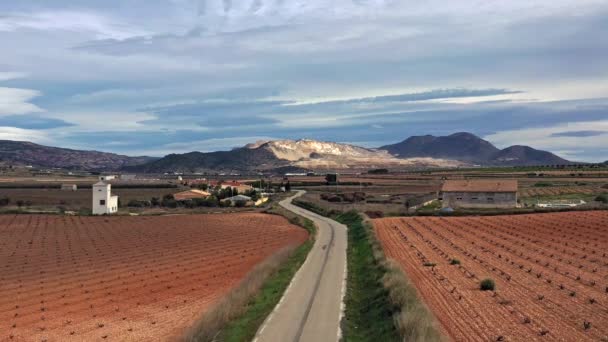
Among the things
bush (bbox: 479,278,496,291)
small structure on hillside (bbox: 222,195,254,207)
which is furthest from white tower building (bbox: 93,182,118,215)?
bush (bbox: 479,278,496,291)

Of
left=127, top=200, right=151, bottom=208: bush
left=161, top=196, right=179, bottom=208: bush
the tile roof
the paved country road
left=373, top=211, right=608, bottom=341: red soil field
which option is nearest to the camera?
left=373, top=211, right=608, bottom=341: red soil field

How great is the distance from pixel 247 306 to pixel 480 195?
5806cm

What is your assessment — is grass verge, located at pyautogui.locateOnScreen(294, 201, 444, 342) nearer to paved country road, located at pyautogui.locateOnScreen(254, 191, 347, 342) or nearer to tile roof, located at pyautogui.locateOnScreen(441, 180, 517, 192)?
paved country road, located at pyautogui.locateOnScreen(254, 191, 347, 342)

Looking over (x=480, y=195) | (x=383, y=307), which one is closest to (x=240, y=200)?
(x=480, y=195)

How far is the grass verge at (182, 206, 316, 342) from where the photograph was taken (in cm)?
1916

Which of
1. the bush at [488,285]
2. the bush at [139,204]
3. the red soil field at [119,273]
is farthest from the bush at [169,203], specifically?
the bush at [488,285]

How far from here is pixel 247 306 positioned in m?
23.4

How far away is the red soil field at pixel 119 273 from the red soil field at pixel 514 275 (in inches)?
320

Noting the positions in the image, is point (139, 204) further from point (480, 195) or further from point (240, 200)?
point (480, 195)

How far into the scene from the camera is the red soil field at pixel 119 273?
73.7 ft

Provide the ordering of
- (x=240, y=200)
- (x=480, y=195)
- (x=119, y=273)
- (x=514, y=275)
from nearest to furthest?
1. (x=514, y=275)
2. (x=119, y=273)
3. (x=480, y=195)
4. (x=240, y=200)

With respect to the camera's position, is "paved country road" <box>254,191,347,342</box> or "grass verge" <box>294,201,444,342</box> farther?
"paved country road" <box>254,191,347,342</box>

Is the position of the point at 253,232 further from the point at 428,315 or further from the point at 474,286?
the point at 428,315

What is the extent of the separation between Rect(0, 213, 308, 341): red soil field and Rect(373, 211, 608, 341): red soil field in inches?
320
